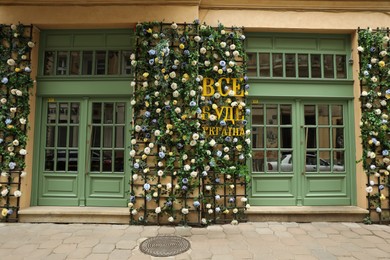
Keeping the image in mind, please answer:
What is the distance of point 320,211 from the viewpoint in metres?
4.94

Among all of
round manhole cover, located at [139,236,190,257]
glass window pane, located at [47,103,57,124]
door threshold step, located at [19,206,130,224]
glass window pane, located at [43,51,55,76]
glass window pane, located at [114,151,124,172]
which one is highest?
glass window pane, located at [43,51,55,76]

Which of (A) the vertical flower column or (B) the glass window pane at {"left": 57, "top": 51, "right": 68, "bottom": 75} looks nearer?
(A) the vertical flower column

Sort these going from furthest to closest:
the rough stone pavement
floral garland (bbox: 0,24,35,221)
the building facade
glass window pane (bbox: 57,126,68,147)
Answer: glass window pane (bbox: 57,126,68,147)
the building facade
floral garland (bbox: 0,24,35,221)
the rough stone pavement

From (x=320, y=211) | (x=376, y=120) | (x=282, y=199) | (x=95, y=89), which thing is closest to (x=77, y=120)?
(x=95, y=89)

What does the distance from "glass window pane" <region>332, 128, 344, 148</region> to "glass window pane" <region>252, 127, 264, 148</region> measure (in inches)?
57.0

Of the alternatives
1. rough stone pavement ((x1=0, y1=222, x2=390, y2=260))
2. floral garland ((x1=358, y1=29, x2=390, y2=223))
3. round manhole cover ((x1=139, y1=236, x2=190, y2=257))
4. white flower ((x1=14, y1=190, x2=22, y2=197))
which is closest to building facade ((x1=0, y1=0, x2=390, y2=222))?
floral garland ((x1=358, y1=29, x2=390, y2=223))

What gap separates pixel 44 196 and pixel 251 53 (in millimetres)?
4949

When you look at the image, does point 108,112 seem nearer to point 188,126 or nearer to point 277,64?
point 188,126

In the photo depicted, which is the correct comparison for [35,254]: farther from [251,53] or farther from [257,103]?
[251,53]

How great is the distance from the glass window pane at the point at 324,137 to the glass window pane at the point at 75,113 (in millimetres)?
4808

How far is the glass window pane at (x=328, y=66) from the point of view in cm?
542

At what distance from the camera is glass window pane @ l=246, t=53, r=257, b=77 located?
17.5ft

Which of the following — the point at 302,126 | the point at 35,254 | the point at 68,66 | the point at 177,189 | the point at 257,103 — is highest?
the point at 68,66

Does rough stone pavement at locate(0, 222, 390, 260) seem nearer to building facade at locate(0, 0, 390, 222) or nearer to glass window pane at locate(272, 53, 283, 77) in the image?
building facade at locate(0, 0, 390, 222)
